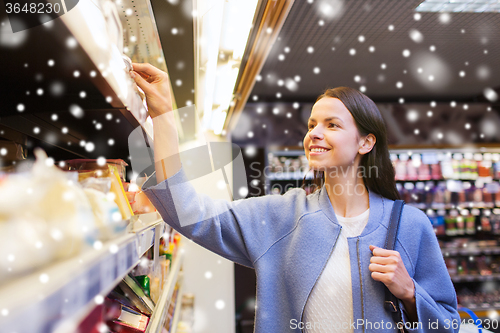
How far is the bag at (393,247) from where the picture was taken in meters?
1.00

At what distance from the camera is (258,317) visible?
3.50 feet

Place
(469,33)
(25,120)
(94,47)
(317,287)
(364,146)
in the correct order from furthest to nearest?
(469,33) → (364,146) → (317,287) → (25,120) → (94,47)

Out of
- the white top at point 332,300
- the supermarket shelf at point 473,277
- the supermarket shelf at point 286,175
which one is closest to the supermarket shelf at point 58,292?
the white top at point 332,300

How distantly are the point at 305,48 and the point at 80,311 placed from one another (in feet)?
9.29

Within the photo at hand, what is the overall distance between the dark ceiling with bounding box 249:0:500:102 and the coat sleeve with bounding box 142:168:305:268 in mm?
863

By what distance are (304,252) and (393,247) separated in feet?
0.92

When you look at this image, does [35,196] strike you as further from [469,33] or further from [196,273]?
[196,273]

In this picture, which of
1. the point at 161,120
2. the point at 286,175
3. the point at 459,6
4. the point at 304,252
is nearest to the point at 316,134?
the point at 304,252

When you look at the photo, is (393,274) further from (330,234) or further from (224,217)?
(224,217)

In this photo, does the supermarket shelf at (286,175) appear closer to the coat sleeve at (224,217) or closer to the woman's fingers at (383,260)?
the coat sleeve at (224,217)

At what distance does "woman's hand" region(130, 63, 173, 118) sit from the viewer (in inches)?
33.2

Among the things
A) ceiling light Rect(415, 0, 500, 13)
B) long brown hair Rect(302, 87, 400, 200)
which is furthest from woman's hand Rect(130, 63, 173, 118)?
ceiling light Rect(415, 0, 500, 13)

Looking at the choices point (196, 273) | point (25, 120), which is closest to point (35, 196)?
point (25, 120)

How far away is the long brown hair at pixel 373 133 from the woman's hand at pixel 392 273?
11.9 inches
